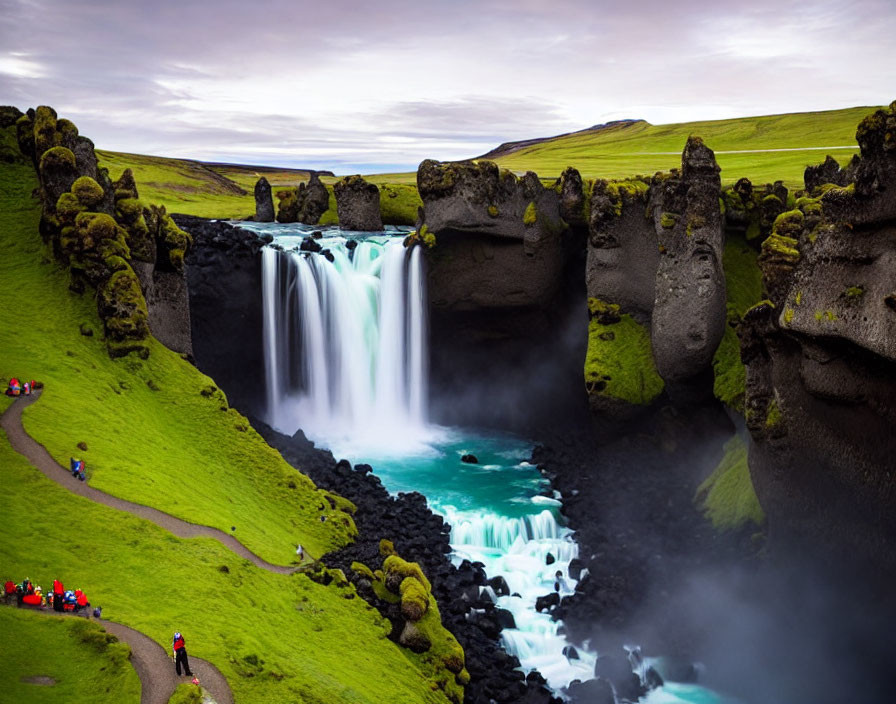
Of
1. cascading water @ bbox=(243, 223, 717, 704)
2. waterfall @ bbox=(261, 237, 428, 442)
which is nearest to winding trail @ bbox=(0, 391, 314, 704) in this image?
cascading water @ bbox=(243, 223, 717, 704)

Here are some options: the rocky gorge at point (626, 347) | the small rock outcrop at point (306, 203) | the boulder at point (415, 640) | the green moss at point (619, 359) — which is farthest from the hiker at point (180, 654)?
the small rock outcrop at point (306, 203)

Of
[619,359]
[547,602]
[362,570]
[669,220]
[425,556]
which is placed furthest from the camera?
[619,359]

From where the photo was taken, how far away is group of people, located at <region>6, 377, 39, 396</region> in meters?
33.2

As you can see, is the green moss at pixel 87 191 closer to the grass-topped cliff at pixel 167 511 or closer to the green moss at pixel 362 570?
the grass-topped cliff at pixel 167 511

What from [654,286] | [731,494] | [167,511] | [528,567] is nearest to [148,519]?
[167,511]

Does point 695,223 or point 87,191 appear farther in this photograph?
point 695,223

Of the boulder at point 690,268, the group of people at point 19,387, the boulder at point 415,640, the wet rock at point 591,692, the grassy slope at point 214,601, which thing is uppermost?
the boulder at point 690,268

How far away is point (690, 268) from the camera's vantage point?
4312 cm

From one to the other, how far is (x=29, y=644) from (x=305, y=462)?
2489cm

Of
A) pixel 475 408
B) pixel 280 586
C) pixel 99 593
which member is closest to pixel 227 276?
pixel 475 408

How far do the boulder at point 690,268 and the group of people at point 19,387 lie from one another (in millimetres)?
30383

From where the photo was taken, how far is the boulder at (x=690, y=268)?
41.9m

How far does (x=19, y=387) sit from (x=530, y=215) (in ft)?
102

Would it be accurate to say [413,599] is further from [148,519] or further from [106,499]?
[106,499]
